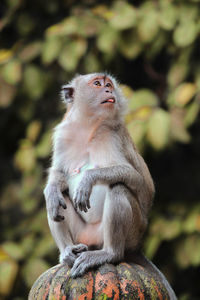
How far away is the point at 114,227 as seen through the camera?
3.55 meters

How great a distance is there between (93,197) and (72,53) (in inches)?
118

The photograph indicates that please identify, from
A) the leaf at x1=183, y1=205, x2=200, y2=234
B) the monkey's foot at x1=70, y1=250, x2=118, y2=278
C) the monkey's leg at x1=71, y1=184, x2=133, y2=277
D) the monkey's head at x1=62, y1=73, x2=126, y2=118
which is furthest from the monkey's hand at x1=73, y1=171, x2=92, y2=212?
the leaf at x1=183, y1=205, x2=200, y2=234

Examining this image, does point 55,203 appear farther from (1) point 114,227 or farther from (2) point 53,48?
(2) point 53,48

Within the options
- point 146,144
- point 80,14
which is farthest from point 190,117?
point 80,14

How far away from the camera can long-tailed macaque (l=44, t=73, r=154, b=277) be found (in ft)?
11.7

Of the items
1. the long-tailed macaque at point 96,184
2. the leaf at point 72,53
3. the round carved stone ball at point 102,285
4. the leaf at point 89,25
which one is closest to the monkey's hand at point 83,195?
the long-tailed macaque at point 96,184

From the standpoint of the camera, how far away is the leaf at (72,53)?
6.35m

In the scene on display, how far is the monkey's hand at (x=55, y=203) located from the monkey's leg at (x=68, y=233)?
11 cm

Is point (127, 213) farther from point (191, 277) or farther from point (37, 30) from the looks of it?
point (37, 30)

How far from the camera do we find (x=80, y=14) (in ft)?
21.7

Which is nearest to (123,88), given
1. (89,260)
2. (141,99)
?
(141,99)

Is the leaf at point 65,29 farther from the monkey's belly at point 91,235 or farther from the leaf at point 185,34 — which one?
the monkey's belly at point 91,235

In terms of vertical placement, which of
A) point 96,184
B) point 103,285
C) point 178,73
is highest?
point 178,73

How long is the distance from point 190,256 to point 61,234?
279cm
